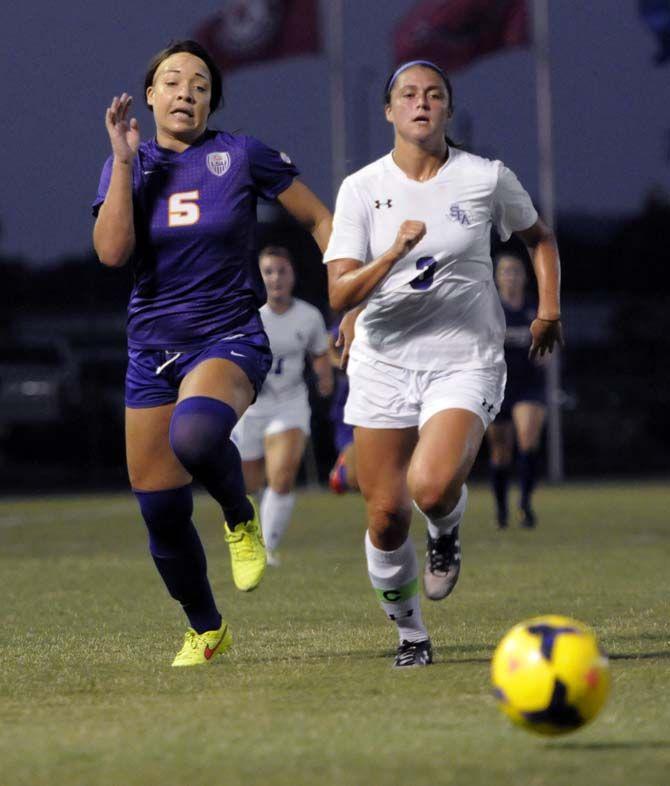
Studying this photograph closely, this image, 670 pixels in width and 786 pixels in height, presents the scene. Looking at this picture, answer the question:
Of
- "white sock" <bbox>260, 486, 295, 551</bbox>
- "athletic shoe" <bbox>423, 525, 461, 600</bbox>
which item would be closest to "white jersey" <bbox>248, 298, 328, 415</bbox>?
"white sock" <bbox>260, 486, 295, 551</bbox>

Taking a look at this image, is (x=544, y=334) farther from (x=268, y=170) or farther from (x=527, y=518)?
(x=527, y=518)

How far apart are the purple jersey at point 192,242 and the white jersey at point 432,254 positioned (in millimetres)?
410

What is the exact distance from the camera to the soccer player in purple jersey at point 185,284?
263 inches

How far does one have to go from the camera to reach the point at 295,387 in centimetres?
1316

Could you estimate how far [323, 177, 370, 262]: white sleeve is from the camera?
258 inches

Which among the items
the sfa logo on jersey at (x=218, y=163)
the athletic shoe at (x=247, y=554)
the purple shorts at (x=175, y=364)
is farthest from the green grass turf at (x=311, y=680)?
the sfa logo on jersey at (x=218, y=163)

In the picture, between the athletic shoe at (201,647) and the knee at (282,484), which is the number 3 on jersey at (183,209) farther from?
the knee at (282,484)

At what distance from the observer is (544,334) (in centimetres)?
696

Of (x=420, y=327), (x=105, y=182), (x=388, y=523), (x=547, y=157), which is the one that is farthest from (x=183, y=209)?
(x=547, y=157)

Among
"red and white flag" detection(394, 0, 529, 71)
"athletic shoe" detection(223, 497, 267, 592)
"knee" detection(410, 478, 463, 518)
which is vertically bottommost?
"athletic shoe" detection(223, 497, 267, 592)

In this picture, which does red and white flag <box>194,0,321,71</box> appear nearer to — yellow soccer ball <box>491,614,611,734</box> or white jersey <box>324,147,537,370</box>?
→ white jersey <box>324,147,537,370</box>

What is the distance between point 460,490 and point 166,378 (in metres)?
1.21

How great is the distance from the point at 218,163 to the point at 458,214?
3.15 ft

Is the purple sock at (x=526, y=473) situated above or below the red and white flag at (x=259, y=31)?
below
